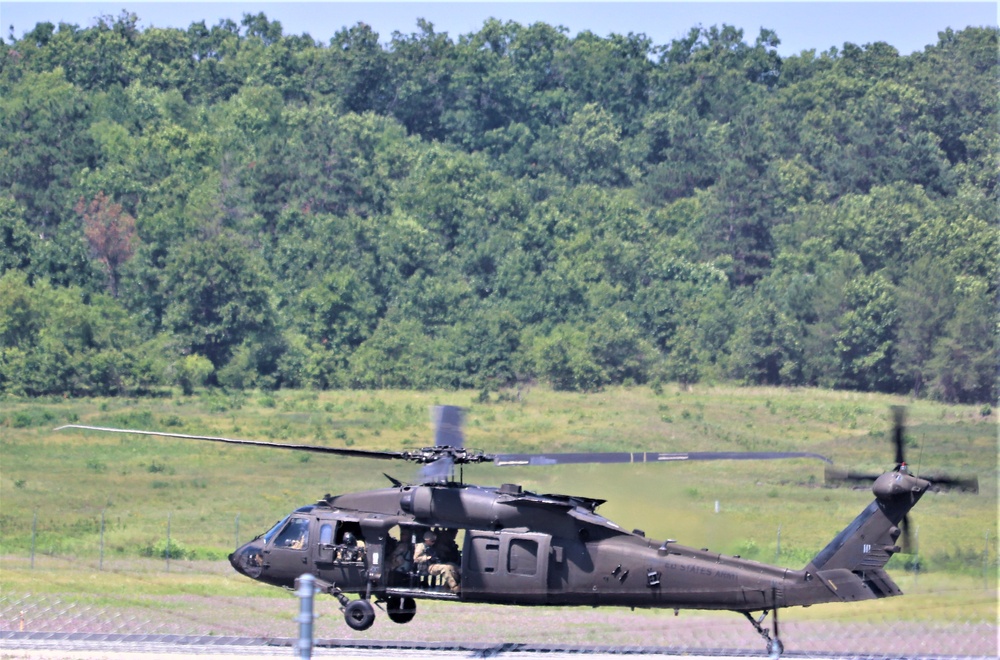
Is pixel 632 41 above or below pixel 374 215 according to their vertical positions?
above

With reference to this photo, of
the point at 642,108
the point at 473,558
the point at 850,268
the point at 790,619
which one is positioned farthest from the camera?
the point at 642,108

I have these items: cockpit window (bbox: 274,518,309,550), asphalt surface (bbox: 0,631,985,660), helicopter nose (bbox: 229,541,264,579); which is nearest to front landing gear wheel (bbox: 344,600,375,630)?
asphalt surface (bbox: 0,631,985,660)

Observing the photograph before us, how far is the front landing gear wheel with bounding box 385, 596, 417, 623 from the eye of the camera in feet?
79.6

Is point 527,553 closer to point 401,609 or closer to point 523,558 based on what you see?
point 523,558

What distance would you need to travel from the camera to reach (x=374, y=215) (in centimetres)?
10100

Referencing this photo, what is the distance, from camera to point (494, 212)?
9694cm

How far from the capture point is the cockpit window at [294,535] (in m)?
24.2

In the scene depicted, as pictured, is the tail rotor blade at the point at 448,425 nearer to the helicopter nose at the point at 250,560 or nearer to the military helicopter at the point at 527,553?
the military helicopter at the point at 527,553

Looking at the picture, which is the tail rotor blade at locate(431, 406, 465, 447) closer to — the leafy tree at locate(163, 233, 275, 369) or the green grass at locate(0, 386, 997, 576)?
the green grass at locate(0, 386, 997, 576)

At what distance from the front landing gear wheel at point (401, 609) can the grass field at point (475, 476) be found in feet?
8.07

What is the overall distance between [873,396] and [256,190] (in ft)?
146

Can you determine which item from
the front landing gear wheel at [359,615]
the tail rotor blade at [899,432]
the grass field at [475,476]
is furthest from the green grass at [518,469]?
the front landing gear wheel at [359,615]

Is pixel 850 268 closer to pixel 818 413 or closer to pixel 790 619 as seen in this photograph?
pixel 818 413

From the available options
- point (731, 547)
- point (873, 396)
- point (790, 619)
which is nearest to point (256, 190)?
point (873, 396)
